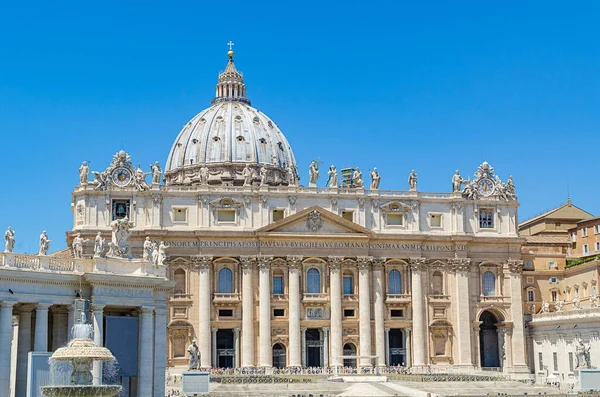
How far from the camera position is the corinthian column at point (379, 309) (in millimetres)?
102113

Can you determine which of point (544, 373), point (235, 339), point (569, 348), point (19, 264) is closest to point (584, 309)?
point (569, 348)

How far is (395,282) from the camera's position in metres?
105

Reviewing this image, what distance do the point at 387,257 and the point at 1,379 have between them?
2381 inches

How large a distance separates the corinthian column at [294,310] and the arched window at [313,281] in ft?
5.38

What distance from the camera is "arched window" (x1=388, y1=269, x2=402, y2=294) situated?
105m

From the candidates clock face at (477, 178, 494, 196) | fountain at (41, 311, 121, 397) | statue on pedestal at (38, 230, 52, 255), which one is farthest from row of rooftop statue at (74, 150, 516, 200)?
fountain at (41, 311, 121, 397)

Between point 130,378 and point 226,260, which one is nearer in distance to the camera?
point 130,378

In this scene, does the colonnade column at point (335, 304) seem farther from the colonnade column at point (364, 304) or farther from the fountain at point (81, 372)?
the fountain at point (81, 372)

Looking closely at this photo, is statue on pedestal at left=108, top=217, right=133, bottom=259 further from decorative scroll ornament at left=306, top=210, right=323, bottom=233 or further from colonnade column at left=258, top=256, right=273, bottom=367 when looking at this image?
decorative scroll ornament at left=306, top=210, right=323, bottom=233

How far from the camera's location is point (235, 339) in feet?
330

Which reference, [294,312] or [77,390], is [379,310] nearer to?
[294,312]

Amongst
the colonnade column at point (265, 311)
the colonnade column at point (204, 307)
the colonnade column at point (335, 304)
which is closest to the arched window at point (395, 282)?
the colonnade column at point (335, 304)

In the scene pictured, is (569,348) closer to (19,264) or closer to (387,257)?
(387,257)

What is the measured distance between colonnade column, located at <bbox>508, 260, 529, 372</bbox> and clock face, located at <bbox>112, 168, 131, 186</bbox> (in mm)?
38588
